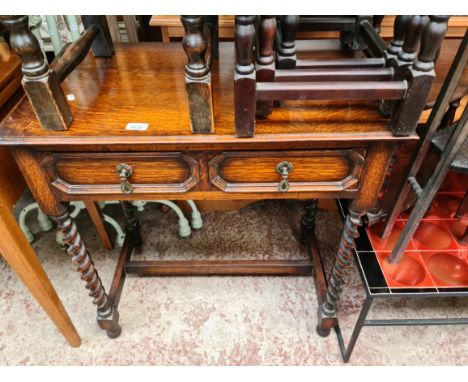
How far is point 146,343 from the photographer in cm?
124

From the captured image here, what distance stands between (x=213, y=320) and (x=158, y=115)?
2.57ft

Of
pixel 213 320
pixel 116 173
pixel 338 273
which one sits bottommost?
pixel 213 320

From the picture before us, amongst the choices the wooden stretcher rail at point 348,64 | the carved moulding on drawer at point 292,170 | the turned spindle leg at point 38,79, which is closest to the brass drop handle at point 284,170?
the carved moulding on drawer at point 292,170

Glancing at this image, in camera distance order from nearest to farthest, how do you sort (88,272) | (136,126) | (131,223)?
1. (136,126)
2. (88,272)
3. (131,223)

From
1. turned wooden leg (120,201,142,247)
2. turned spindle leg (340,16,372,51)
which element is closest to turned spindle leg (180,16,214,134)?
turned spindle leg (340,16,372,51)

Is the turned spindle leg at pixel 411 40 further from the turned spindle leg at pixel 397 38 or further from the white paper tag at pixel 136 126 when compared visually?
the white paper tag at pixel 136 126

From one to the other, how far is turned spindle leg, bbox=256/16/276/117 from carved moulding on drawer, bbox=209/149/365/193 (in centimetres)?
9

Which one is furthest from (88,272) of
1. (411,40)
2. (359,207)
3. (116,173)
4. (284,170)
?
(411,40)

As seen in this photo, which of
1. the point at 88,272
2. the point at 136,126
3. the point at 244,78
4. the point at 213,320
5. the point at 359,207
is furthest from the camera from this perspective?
the point at 213,320

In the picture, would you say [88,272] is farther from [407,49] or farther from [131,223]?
[407,49]

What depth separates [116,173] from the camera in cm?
82

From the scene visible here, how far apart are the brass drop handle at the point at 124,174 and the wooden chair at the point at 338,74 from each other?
26 cm

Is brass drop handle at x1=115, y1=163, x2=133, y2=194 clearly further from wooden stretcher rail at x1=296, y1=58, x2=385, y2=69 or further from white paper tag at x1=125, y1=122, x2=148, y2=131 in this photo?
wooden stretcher rail at x1=296, y1=58, x2=385, y2=69
